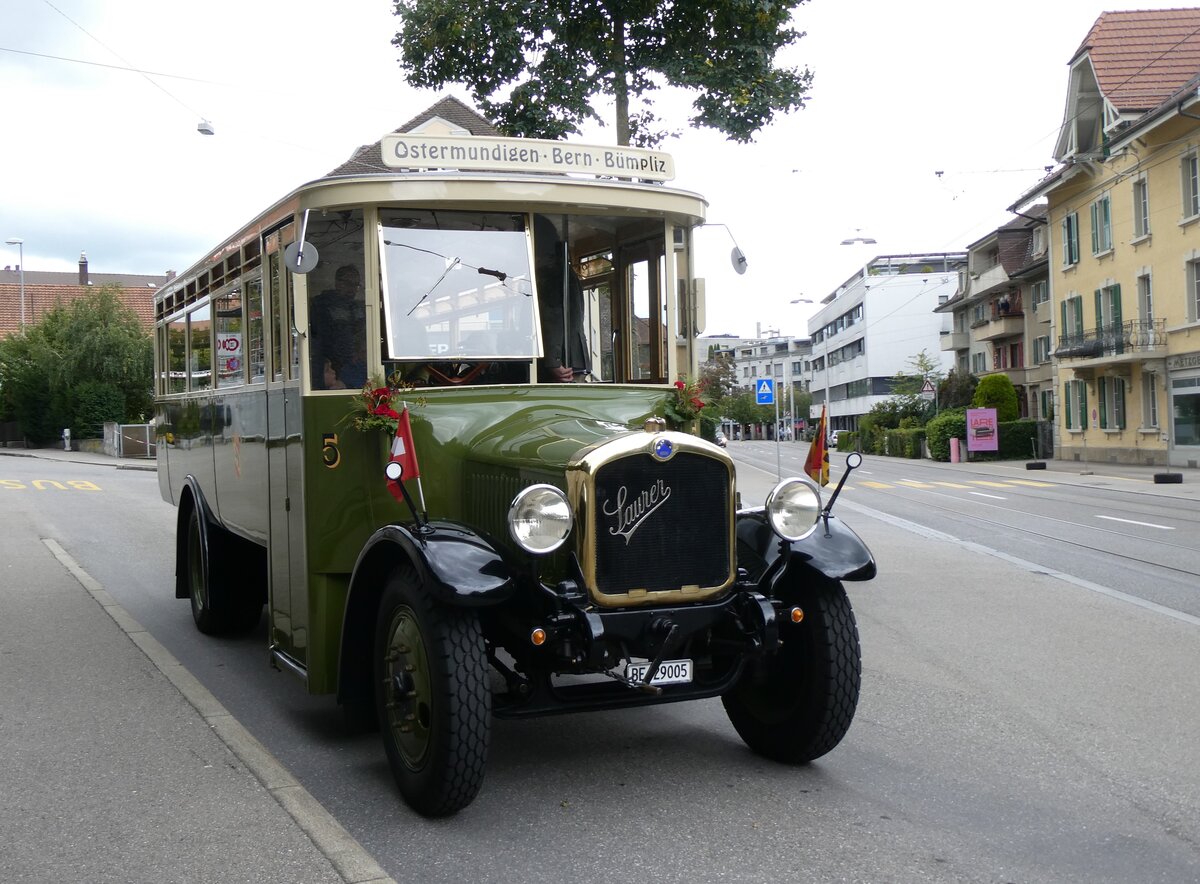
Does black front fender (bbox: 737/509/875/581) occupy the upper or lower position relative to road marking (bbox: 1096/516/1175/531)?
upper

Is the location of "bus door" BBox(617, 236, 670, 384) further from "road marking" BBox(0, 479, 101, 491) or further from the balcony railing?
the balcony railing

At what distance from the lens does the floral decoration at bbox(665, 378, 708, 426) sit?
6051mm

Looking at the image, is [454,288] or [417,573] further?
[454,288]

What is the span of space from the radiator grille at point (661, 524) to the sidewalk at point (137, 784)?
1487 mm

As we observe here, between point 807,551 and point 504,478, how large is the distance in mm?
1384

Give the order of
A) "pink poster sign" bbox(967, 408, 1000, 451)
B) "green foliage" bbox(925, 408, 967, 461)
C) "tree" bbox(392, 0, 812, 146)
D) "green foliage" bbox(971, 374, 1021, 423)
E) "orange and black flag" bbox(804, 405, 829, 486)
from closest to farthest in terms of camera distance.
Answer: "orange and black flag" bbox(804, 405, 829, 486) < "tree" bbox(392, 0, 812, 146) < "pink poster sign" bbox(967, 408, 1000, 451) < "green foliage" bbox(925, 408, 967, 461) < "green foliage" bbox(971, 374, 1021, 423)

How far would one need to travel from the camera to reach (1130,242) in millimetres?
38531

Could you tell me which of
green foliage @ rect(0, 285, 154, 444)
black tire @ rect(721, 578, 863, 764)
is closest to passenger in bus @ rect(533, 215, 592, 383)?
black tire @ rect(721, 578, 863, 764)

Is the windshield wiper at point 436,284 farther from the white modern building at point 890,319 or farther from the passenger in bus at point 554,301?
the white modern building at point 890,319

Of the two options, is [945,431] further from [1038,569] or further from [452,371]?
[452,371]

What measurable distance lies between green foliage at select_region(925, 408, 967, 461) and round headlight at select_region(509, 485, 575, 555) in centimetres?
4622

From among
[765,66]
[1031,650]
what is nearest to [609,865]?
[1031,650]

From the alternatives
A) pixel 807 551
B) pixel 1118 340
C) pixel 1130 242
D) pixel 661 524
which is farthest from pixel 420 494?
pixel 1130 242

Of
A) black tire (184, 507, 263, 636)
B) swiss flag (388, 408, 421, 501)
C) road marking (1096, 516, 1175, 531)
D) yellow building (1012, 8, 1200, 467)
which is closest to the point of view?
swiss flag (388, 408, 421, 501)
